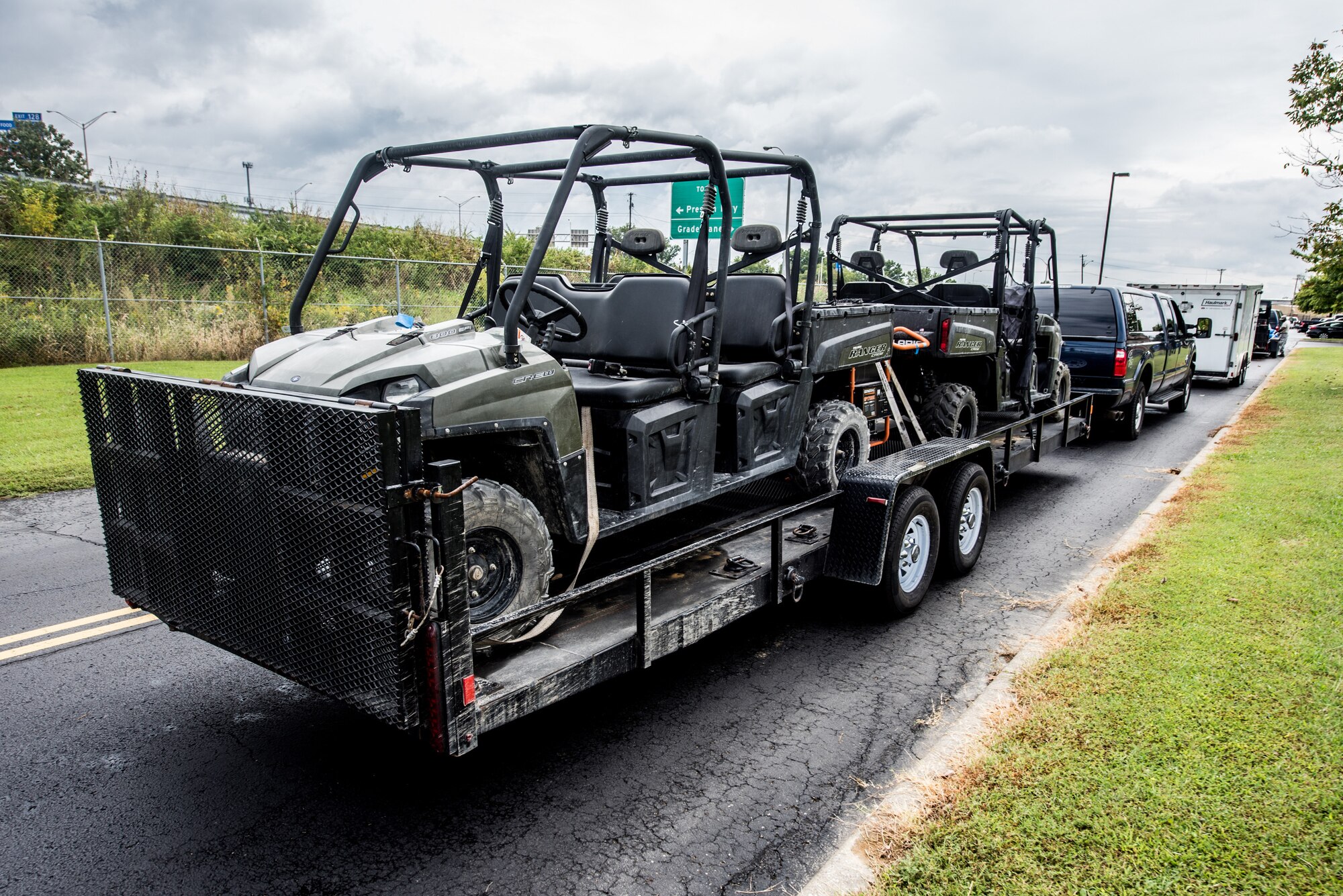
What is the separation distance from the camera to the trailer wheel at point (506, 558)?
11.1 feet

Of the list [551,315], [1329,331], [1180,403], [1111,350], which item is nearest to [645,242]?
[551,315]

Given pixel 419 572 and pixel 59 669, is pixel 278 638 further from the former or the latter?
pixel 59 669

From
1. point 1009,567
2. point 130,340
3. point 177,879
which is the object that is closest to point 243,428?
point 177,879

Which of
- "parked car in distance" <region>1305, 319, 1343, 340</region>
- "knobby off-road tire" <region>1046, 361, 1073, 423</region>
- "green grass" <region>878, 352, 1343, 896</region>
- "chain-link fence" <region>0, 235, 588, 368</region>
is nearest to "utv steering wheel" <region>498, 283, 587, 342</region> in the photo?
"green grass" <region>878, 352, 1343, 896</region>

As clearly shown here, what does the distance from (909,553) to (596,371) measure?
2319mm

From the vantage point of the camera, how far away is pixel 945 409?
7.80 m

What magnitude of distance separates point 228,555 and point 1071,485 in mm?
8747

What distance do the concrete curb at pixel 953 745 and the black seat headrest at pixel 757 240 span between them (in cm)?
252

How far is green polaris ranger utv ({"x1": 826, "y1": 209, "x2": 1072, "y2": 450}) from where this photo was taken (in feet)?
24.9

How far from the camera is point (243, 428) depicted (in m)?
3.15

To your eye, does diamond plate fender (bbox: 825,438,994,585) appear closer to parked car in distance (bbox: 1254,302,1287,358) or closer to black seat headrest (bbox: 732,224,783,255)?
black seat headrest (bbox: 732,224,783,255)

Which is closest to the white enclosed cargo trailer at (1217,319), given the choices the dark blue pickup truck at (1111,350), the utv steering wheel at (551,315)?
the dark blue pickup truck at (1111,350)

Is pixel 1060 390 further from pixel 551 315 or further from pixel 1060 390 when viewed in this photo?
pixel 551 315

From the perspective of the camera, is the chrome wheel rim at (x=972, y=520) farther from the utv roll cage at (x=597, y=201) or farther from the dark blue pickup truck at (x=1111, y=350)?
the dark blue pickup truck at (x=1111, y=350)
